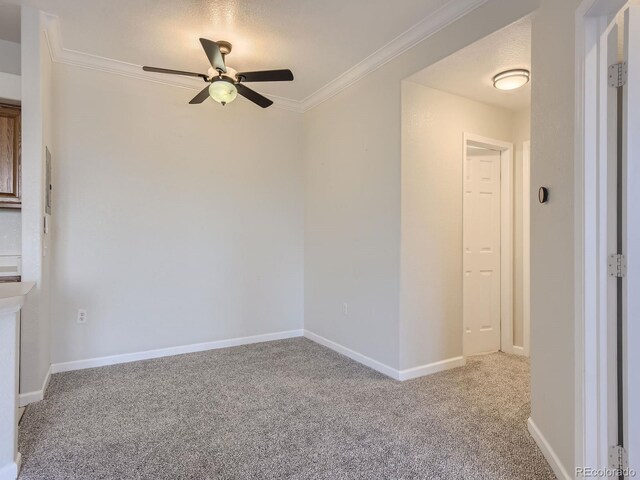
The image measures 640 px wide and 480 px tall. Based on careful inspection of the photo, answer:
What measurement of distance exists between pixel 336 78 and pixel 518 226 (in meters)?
2.44

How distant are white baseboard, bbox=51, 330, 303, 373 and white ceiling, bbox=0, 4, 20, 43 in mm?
2813

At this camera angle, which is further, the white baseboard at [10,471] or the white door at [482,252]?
the white door at [482,252]

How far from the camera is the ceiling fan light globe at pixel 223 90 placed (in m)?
2.74

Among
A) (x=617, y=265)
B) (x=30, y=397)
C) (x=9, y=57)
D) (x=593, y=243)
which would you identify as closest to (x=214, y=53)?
(x=9, y=57)

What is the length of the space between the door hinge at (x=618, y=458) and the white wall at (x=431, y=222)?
168 cm

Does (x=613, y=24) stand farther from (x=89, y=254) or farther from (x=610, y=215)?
(x=89, y=254)

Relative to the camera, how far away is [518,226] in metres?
3.86

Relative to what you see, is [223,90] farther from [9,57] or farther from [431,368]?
[431,368]

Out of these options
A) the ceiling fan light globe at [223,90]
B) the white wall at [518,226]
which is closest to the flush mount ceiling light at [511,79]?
the white wall at [518,226]

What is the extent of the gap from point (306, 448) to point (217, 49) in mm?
2530

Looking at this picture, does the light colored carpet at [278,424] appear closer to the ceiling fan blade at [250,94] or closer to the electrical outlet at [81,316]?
the electrical outlet at [81,316]

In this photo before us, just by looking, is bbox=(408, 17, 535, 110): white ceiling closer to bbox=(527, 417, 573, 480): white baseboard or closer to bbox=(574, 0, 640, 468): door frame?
bbox=(574, 0, 640, 468): door frame

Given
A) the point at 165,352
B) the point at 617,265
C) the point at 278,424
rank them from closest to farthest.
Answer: the point at 617,265 < the point at 278,424 < the point at 165,352

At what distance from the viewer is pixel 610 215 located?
1.53m
